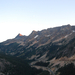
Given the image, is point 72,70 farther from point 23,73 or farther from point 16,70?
point 16,70

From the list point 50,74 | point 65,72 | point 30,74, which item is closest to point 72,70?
point 65,72

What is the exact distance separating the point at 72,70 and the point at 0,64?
113 m

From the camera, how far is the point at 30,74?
175m

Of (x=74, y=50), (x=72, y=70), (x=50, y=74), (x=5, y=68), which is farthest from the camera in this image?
(x=74, y=50)

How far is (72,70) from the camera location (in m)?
134

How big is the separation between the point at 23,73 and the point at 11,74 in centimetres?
2223

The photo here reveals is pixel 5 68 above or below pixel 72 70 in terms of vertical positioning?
above

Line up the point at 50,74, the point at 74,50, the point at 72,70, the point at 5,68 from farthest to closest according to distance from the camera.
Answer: the point at 74,50
the point at 5,68
the point at 50,74
the point at 72,70

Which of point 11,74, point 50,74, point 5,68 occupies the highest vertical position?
point 5,68

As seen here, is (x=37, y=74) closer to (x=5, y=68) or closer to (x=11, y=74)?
(x=11, y=74)

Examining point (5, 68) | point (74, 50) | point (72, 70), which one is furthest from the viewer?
point (74, 50)

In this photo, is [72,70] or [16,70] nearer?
[72,70]

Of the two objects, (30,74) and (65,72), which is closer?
(65,72)

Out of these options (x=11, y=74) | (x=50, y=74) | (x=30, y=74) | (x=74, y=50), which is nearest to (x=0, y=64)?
(x=11, y=74)
